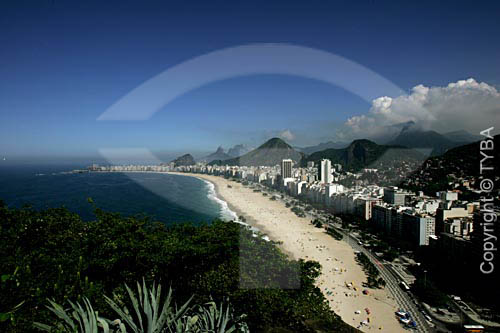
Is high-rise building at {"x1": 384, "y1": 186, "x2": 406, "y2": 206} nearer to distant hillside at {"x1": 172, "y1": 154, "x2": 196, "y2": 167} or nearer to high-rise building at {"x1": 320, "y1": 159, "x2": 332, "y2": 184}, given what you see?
high-rise building at {"x1": 320, "y1": 159, "x2": 332, "y2": 184}

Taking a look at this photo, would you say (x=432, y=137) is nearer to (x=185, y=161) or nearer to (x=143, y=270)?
(x=143, y=270)

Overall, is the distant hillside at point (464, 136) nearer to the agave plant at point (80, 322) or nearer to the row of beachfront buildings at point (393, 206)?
the row of beachfront buildings at point (393, 206)

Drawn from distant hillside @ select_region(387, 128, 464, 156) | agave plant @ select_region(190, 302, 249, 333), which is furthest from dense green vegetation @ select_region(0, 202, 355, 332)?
distant hillside @ select_region(387, 128, 464, 156)

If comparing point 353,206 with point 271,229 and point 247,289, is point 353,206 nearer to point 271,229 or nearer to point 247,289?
point 271,229

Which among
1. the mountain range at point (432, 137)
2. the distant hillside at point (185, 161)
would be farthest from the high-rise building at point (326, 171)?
the distant hillside at point (185, 161)

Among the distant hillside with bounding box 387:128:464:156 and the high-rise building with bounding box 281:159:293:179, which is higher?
the distant hillside with bounding box 387:128:464:156

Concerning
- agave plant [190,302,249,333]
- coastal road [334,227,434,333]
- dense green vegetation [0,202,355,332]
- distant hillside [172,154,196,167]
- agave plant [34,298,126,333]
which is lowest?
coastal road [334,227,434,333]
